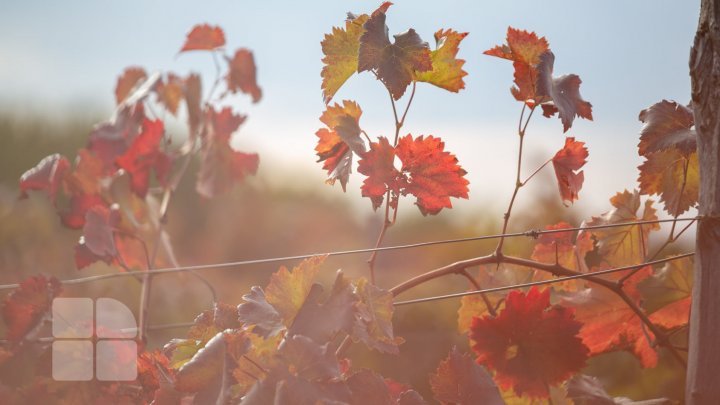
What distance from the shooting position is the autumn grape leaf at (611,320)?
1013 millimetres

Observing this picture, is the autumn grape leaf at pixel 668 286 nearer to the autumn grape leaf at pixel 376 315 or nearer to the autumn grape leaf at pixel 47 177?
the autumn grape leaf at pixel 376 315

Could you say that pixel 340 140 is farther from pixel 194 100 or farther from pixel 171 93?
pixel 171 93

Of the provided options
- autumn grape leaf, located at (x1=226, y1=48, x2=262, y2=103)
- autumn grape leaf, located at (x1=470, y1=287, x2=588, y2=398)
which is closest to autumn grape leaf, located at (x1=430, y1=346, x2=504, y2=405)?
autumn grape leaf, located at (x1=470, y1=287, x2=588, y2=398)

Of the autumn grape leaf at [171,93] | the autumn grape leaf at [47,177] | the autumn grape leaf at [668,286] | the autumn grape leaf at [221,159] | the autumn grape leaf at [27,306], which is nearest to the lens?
the autumn grape leaf at [668,286]

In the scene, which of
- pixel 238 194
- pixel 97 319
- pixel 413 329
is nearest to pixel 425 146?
pixel 97 319

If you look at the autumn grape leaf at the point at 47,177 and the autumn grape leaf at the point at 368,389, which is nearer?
the autumn grape leaf at the point at 368,389

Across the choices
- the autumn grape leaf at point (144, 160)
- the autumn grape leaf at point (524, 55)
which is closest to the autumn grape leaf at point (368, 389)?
the autumn grape leaf at point (524, 55)

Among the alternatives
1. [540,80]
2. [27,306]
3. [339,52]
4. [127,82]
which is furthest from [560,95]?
[127,82]

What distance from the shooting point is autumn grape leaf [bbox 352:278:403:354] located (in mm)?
785

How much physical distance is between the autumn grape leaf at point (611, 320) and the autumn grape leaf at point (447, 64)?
316 millimetres

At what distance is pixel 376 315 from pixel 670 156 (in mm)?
461

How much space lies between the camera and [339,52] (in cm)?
90

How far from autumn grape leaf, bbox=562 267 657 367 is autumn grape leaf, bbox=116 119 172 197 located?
761 mm

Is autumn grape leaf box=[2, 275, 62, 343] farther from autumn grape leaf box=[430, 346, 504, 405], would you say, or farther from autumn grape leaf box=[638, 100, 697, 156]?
autumn grape leaf box=[638, 100, 697, 156]
